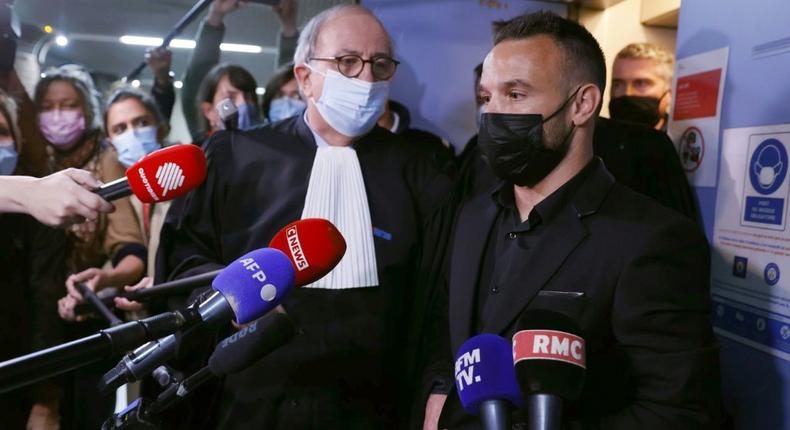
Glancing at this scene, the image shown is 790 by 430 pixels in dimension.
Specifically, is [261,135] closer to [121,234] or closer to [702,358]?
[121,234]

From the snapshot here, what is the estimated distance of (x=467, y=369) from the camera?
918 mm

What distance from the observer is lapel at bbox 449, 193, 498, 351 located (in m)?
1.50

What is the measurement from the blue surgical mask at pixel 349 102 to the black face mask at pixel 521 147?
497 mm

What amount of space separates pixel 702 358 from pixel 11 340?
2.11 metres

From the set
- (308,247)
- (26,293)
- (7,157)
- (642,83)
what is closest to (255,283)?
(308,247)

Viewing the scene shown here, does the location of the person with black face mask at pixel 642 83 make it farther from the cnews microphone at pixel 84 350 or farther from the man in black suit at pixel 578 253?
the cnews microphone at pixel 84 350

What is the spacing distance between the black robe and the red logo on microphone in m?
0.90

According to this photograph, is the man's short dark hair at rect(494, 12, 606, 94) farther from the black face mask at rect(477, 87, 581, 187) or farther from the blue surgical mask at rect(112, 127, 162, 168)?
the blue surgical mask at rect(112, 127, 162, 168)

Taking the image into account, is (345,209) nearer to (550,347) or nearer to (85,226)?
(550,347)

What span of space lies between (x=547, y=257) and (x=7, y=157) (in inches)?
78.2

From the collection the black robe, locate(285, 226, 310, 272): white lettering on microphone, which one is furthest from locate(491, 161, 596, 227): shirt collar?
locate(285, 226, 310, 272): white lettering on microphone

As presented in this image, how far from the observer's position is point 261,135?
197cm

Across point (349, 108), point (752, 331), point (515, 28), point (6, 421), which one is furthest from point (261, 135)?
point (752, 331)

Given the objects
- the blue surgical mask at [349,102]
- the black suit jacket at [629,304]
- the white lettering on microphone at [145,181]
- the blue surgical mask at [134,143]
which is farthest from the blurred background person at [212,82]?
the black suit jacket at [629,304]
